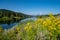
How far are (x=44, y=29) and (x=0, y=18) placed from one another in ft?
5.46

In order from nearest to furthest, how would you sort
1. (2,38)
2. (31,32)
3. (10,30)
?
(31,32), (2,38), (10,30)

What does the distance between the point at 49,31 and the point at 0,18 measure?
177 cm

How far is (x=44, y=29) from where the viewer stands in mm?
5355

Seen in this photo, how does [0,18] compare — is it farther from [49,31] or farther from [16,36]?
[49,31]

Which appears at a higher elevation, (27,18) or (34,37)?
(27,18)

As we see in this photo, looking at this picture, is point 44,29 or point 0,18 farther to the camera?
point 0,18

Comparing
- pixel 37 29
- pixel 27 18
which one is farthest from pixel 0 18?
pixel 37 29

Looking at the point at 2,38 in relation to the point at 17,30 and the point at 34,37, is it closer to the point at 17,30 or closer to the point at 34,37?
the point at 17,30

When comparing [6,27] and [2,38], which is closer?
[2,38]

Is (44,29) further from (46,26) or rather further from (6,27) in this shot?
(6,27)

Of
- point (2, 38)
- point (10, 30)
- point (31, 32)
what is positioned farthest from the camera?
point (10, 30)

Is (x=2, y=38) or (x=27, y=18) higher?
(x=27, y=18)

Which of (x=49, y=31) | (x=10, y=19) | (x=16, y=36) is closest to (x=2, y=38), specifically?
(x=16, y=36)

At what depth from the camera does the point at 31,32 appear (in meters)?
5.25
